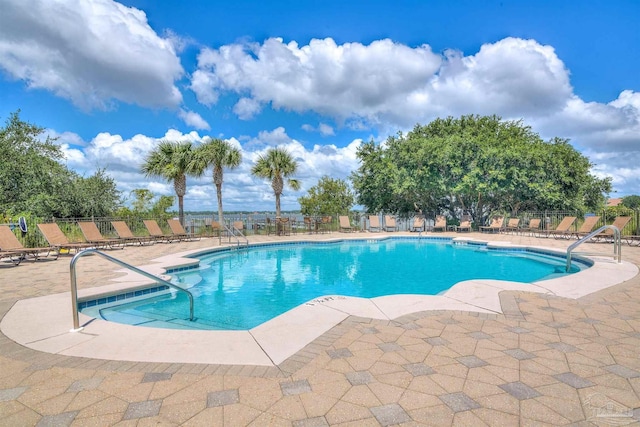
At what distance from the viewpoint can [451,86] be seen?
20.3 meters

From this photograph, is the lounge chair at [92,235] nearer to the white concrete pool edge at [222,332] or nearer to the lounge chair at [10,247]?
the lounge chair at [10,247]

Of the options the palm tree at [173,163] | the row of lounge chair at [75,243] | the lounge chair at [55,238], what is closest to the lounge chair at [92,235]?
the row of lounge chair at [75,243]

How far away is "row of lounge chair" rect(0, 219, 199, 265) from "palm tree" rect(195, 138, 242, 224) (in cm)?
398

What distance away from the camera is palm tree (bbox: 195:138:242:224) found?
17672mm

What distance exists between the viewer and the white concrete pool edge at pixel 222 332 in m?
2.77

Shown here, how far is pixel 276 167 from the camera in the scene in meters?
18.9

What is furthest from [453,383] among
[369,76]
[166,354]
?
[369,76]

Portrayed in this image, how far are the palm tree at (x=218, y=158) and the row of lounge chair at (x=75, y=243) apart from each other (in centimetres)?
398

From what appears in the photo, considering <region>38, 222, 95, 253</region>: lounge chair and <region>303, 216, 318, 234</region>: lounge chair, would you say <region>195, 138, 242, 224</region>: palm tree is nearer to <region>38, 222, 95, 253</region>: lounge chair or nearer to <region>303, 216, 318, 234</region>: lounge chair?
<region>303, 216, 318, 234</region>: lounge chair

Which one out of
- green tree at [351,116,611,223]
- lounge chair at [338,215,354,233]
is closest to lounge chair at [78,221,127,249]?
lounge chair at [338,215,354,233]

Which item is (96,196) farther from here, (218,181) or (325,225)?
(325,225)

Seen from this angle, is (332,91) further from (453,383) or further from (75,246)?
(453,383)

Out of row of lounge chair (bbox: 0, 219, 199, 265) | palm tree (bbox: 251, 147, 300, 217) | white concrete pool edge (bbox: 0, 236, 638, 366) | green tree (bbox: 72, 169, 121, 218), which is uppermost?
palm tree (bbox: 251, 147, 300, 217)

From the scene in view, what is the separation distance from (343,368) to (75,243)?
1056 cm
